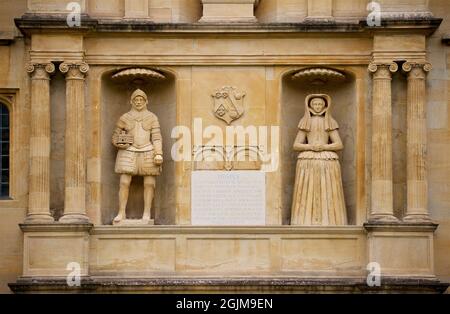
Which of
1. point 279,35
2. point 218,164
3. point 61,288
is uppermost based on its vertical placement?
point 279,35

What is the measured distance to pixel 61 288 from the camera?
30453 millimetres

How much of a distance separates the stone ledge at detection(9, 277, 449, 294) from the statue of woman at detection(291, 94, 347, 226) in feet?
3.34

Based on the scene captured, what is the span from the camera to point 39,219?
101 ft

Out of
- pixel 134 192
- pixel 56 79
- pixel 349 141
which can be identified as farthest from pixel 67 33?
pixel 349 141

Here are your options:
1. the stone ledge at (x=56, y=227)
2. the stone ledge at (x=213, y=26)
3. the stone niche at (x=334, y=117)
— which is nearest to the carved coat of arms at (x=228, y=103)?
the stone niche at (x=334, y=117)

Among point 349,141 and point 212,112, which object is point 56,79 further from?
point 349,141

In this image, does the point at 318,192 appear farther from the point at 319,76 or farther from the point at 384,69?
the point at 384,69

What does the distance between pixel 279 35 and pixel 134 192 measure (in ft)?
10.9

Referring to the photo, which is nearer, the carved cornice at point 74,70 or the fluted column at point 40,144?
the fluted column at point 40,144

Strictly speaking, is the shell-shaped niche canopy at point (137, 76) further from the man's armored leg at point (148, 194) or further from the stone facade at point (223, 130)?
the man's armored leg at point (148, 194)

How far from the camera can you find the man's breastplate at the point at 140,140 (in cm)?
3122

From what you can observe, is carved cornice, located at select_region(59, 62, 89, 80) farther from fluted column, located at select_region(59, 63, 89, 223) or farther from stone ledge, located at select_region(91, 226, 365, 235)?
stone ledge, located at select_region(91, 226, 365, 235)

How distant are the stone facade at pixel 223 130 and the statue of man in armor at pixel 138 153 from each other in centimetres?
30

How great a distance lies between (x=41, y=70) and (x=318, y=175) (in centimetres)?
456
